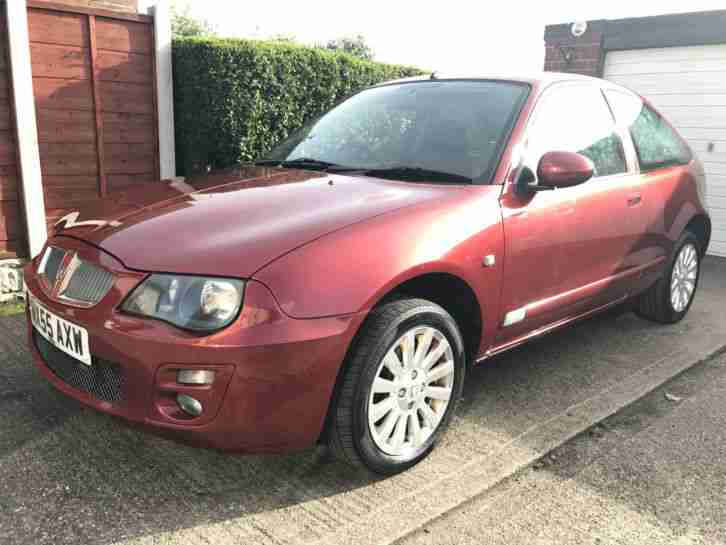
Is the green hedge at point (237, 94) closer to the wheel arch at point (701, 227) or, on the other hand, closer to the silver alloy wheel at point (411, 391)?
the wheel arch at point (701, 227)

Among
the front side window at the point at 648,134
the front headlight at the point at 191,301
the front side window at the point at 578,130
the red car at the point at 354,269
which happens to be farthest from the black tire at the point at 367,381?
the front side window at the point at 648,134

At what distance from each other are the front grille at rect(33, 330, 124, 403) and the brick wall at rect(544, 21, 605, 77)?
25.9 feet

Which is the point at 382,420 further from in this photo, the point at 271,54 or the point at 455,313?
the point at 271,54

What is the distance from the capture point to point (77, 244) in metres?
2.51

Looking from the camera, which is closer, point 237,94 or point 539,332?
point 539,332

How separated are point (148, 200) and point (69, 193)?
290 cm

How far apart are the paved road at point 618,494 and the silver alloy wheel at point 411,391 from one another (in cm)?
36

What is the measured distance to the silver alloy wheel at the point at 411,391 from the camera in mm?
2475

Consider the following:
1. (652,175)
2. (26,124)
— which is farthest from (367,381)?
(26,124)

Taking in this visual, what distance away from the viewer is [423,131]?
3.22 metres

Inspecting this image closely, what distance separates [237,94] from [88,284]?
362 cm

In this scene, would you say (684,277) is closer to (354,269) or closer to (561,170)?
(561,170)

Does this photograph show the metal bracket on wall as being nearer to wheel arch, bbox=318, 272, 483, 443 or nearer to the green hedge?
→ the green hedge

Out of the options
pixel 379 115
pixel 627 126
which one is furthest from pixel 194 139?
pixel 627 126
